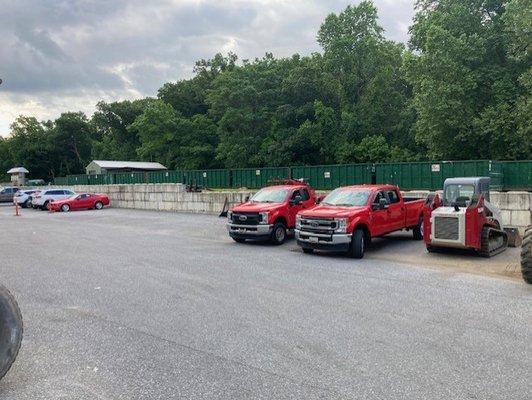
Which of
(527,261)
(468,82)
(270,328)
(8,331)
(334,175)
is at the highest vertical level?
(468,82)

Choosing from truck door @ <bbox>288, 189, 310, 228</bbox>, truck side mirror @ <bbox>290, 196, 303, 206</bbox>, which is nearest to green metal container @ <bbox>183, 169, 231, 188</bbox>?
truck door @ <bbox>288, 189, 310, 228</bbox>

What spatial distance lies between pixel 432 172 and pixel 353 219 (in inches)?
399

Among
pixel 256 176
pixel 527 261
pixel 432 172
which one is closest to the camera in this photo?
pixel 527 261

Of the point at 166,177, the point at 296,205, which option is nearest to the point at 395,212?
the point at 296,205

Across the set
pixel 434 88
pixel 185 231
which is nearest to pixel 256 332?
pixel 185 231

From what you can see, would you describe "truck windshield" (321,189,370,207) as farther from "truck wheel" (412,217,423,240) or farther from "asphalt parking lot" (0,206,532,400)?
"truck wheel" (412,217,423,240)

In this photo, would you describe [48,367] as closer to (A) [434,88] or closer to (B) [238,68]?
(A) [434,88]

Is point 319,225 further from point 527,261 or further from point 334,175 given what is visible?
point 334,175

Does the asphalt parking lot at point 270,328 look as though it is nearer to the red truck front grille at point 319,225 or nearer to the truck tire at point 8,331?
the truck tire at point 8,331

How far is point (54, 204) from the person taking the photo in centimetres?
3447

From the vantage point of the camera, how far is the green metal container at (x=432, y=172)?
63.2 feet

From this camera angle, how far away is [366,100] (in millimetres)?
45219

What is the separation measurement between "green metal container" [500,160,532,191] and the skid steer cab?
6334 millimetres

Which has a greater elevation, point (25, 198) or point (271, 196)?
point (271, 196)
